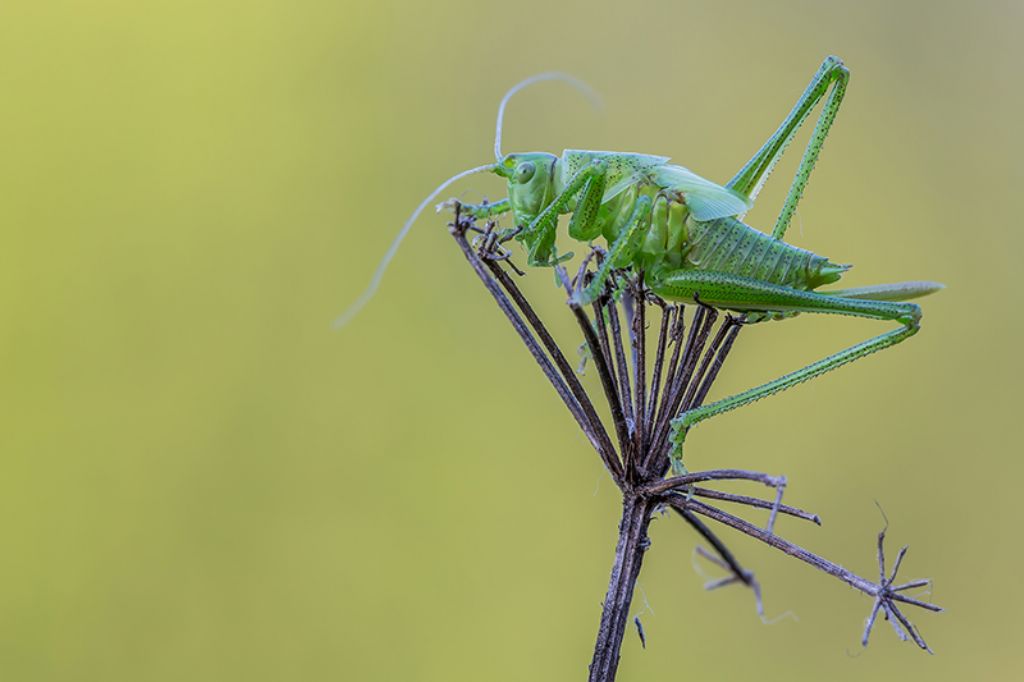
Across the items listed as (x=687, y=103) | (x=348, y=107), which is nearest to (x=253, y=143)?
(x=348, y=107)

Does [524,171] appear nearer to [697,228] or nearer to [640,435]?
[697,228]

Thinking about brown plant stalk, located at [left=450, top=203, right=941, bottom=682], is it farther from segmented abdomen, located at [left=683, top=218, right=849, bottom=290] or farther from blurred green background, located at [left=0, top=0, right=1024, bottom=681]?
blurred green background, located at [left=0, top=0, right=1024, bottom=681]

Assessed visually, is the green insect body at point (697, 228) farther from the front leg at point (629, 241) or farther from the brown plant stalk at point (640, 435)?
the brown plant stalk at point (640, 435)

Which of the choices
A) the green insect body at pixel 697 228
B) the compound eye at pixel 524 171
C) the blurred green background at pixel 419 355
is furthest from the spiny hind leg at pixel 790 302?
the blurred green background at pixel 419 355

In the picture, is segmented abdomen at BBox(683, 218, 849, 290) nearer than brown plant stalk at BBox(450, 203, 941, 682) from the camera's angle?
No

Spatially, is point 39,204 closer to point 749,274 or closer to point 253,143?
point 253,143

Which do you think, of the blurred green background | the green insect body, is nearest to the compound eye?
the green insect body
